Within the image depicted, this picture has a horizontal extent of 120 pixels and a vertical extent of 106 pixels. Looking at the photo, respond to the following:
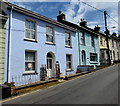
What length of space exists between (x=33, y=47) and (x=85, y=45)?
10.1m

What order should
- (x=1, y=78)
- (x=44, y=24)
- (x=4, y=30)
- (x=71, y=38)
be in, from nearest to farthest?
(x=1, y=78) → (x=4, y=30) → (x=44, y=24) → (x=71, y=38)

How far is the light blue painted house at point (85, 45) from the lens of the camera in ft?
56.7

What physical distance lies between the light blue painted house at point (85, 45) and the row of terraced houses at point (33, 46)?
152 mm

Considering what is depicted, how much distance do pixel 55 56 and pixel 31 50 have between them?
3152mm

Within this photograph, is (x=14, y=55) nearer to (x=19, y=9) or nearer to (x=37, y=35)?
(x=37, y=35)

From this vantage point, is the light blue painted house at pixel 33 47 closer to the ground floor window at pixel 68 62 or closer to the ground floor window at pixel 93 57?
the ground floor window at pixel 68 62

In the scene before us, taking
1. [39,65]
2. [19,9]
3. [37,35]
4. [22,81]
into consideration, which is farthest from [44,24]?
[22,81]

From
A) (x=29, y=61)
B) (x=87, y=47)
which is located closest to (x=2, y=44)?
(x=29, y=61)

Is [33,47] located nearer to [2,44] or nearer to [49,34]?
[49,34]

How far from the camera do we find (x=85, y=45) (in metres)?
18.4

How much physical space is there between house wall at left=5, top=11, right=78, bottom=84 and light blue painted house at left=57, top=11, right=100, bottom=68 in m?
2.44

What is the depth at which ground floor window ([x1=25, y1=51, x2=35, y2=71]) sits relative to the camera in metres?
10.2

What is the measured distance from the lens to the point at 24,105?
498cm

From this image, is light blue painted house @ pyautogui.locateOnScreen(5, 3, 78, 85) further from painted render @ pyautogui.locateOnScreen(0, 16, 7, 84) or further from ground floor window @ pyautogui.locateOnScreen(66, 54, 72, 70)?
painted render @ pyautogui.locateOnScreen(0, 16, 7, 84)
